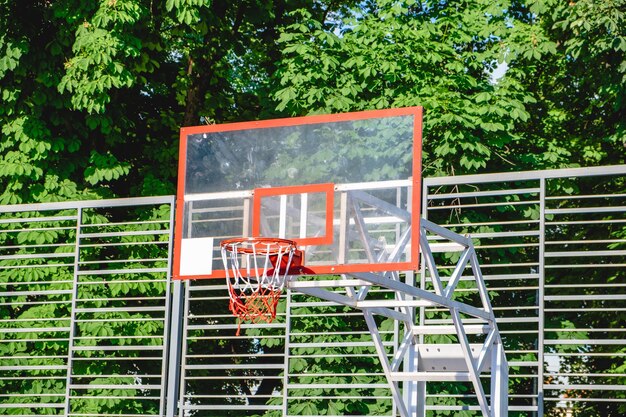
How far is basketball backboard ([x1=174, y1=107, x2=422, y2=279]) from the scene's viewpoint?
7348 mm

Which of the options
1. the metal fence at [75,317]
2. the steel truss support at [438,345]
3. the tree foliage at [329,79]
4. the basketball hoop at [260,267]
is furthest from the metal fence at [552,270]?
the metal fence at [75,317]

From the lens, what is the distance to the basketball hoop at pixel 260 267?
7.36 metres

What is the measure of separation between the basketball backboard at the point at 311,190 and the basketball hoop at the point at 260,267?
0.12m

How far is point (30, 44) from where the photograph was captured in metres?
13.1

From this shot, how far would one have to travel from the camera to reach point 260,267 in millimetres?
7566

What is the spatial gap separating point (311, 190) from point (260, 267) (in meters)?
0.64

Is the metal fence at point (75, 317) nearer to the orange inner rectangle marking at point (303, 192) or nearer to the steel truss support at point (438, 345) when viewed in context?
the steel truss support at point (438, 345)

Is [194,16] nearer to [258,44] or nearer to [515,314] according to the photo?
[258,44]

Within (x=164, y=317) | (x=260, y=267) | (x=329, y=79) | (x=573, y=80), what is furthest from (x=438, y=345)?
(x=573, y=80)

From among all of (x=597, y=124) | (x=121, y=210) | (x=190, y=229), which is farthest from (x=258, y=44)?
(x=190, y=229)

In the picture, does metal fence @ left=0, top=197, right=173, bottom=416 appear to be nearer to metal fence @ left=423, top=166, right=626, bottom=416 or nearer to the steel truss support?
metal fence @ left=423, top=166, right=626, bottom=416

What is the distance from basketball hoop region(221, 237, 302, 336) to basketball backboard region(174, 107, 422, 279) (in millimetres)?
123

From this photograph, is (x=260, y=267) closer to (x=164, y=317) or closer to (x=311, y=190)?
(x=311, y=190)

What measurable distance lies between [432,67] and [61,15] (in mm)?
4442
